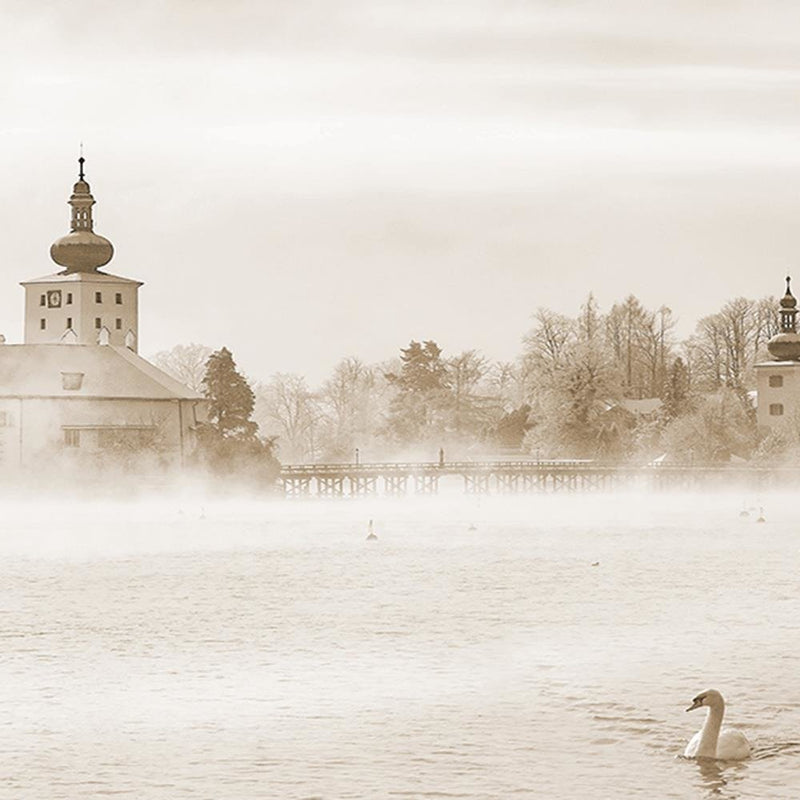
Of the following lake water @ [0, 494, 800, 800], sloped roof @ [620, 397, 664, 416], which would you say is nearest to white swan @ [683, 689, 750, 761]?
lake water @ [0, 494, 800, 800]

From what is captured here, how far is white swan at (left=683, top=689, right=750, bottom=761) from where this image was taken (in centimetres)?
2002

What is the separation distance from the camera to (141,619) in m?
35.1

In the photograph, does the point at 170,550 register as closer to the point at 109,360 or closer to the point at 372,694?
the point at 372,694

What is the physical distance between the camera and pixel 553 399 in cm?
10656

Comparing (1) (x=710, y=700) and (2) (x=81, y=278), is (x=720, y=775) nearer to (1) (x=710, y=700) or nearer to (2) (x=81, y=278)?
(1) (x=710, y=700)

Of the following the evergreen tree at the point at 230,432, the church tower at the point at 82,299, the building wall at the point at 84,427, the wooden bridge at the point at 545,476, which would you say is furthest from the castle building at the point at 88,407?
the wooden bridge at the point at 545,476

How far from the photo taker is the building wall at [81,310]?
106812 mm

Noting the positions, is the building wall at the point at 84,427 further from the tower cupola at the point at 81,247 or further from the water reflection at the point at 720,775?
the water reflection at the point at 720,775

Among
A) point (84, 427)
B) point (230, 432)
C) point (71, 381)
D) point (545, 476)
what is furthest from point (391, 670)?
point (545, 476)

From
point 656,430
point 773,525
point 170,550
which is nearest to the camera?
point 170,550

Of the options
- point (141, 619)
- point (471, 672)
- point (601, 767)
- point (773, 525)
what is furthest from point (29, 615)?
point (773, 525)

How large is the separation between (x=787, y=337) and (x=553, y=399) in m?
14.4

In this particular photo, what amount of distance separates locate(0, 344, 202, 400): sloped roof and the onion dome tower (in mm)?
35202

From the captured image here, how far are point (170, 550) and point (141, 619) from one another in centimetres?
2101
